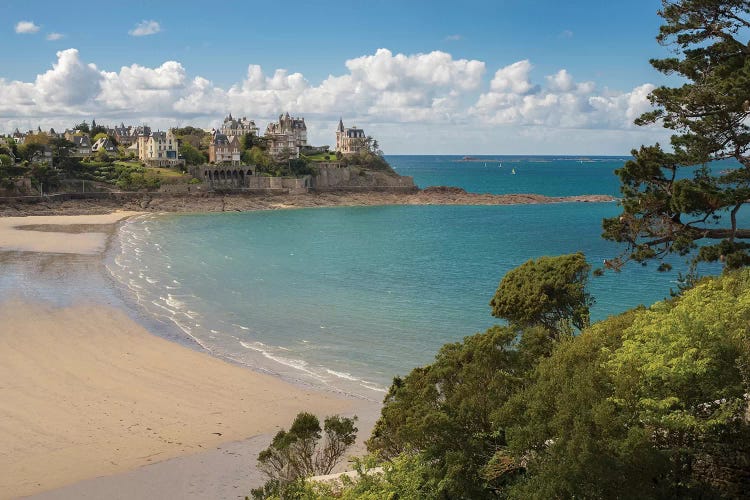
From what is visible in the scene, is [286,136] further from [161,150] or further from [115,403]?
[115,403]

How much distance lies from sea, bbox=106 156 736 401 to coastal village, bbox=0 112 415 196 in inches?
558

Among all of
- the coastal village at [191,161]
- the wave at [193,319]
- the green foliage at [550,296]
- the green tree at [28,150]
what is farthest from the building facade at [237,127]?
the green foliage at [550,296]

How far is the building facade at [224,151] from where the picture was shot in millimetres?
109000

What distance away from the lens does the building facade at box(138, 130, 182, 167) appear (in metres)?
104

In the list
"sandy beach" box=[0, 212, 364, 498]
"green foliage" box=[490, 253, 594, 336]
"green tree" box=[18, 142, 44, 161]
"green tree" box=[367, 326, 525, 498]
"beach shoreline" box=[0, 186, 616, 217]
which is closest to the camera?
"green tree" box=[367, 326, 525, 498]

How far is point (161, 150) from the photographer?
105188mm

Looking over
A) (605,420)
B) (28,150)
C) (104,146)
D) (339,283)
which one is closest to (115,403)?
(605,420)

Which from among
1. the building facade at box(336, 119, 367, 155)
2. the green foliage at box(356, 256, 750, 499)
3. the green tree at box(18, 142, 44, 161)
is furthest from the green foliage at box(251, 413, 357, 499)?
the building facade at box(336, 119, 367, 155)

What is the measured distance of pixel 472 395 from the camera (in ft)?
38.5

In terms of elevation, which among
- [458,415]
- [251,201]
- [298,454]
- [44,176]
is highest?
[44,176]

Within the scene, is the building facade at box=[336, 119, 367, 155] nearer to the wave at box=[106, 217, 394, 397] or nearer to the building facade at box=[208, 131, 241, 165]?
the building facade at box=[208, 131, 241, 165]

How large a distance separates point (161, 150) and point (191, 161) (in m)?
4.42

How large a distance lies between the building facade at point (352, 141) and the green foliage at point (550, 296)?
106m

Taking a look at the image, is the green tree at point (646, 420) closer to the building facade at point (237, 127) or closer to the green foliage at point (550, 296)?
the green foliage at point (550, 296)
